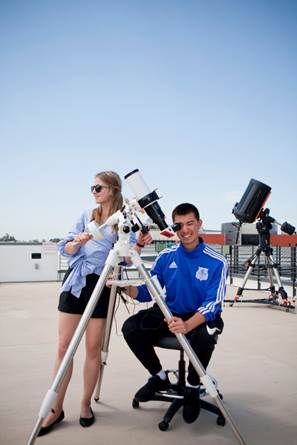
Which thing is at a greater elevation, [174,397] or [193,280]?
[193,280]

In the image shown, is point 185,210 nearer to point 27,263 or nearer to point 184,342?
point 184,342

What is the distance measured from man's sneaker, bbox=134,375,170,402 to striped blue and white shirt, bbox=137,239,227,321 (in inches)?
16.9

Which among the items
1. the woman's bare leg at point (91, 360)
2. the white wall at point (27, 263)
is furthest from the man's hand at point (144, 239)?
the white wall at point (27, 263)

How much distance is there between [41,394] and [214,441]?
114 centimetres

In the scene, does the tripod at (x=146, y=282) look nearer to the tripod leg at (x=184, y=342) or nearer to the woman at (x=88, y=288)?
the tripod leg at (x=184, y=342)

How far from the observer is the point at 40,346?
3.40 metres

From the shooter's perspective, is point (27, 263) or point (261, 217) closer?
point (261, 217)

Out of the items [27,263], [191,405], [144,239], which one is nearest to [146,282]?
[144,239]

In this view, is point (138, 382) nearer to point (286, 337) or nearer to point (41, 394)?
point (41, 394)

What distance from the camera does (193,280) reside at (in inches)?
81.4

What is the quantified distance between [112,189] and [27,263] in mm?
7030

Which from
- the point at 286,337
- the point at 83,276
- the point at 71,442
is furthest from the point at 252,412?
the point at 286,337

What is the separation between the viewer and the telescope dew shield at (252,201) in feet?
14.9

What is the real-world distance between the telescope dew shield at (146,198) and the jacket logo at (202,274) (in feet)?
1.37
